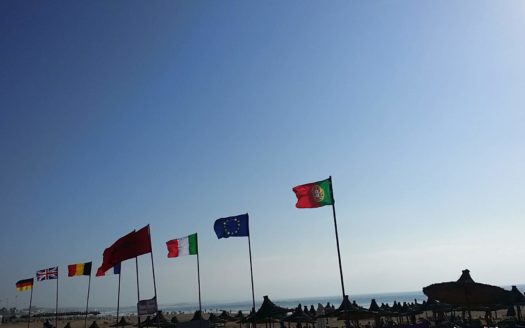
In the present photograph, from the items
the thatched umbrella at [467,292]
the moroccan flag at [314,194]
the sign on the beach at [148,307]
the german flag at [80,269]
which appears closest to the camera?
the thatched umbrella at [467,292]

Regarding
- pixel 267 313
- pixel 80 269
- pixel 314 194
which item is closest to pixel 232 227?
pixel 267 313

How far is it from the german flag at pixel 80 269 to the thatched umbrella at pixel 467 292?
32.6 meters

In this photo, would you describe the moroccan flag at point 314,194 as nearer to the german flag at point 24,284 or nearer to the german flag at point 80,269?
the german flag at point 80,269

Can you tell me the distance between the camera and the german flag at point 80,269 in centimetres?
4166

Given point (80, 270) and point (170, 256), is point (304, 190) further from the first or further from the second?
point (80, 270)

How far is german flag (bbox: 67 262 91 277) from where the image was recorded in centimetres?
4166

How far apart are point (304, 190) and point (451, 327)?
1159cm

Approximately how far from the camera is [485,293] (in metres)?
16.3

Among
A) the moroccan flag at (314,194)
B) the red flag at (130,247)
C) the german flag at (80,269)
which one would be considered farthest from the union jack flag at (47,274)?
the moroccan flag at (314,194)

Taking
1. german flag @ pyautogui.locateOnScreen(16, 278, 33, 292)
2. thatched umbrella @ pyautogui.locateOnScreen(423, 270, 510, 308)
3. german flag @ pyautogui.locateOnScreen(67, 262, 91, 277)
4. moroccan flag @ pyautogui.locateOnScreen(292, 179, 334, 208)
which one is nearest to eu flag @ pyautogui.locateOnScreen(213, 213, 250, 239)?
moroccan flag @ pyautogui.locateOnScreen(292, 179, 334, 208)

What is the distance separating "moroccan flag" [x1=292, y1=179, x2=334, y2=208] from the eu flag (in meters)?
7.40

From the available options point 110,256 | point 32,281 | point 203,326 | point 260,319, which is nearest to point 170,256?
point 110,256

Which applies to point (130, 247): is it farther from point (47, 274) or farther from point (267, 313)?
point (47, 274)

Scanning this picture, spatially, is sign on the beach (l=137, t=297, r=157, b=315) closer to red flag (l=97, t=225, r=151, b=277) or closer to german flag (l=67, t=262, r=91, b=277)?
red flag (l=97, t=225, r=151, b=277)
